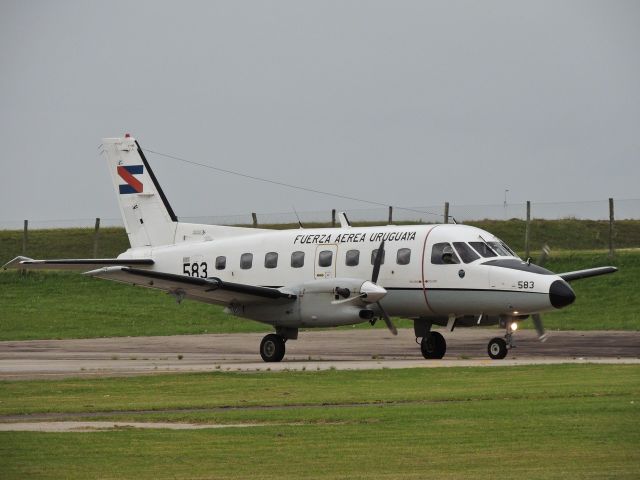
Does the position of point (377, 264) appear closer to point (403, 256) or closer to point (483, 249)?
point (403, 256)

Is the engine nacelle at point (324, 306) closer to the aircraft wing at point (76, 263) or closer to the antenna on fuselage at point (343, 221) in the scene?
the antenna on fuselage at point (343, 221)

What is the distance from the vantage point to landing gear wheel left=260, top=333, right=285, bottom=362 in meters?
32.8

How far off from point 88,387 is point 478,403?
8285 millimetres

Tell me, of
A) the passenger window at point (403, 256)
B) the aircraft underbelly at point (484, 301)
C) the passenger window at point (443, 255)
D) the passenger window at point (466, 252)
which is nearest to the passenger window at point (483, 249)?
the passenger window at point (466, 252)

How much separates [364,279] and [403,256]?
120cm

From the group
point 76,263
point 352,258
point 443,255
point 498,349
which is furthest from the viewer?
point 76,263

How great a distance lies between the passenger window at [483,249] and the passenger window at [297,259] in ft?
15.5

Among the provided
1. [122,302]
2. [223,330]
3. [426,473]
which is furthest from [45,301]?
[426,473]

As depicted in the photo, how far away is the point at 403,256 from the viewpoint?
32.4m

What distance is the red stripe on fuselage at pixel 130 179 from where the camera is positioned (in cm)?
3894

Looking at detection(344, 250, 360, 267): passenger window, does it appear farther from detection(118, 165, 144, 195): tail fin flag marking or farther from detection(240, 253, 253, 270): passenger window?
detection(118, 165, 144, 195): tail fin flag marking

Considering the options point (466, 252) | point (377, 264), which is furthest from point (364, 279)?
point (466, 252)

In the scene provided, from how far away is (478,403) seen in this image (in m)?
21.0

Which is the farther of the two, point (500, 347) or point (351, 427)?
point (500, 347)
